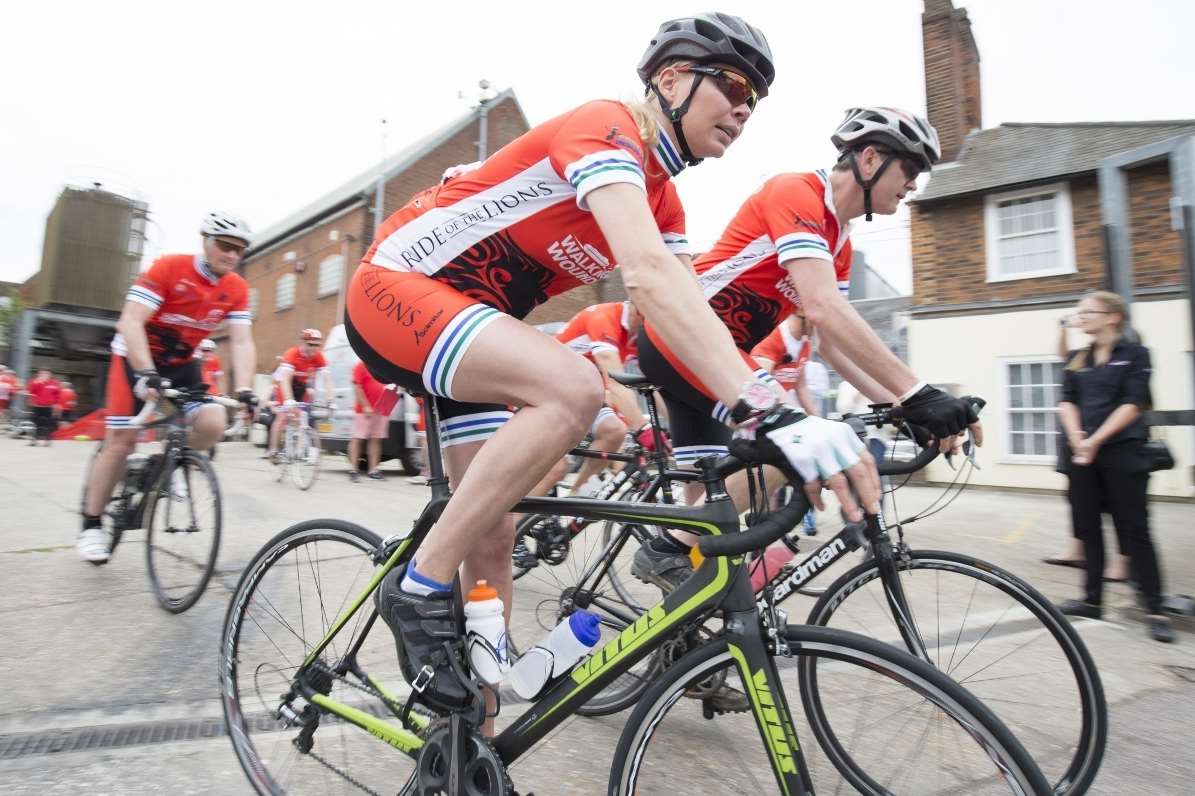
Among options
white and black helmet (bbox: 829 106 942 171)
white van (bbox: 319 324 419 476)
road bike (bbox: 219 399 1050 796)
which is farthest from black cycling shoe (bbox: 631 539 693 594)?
white van (bbox: 319 324 419 476)

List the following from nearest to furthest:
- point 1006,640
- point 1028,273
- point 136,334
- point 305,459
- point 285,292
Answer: point 1006,640 → point 136,334 → point 305,459 → point 1028,273 → point 285,292

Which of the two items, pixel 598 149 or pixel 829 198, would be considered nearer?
pixel 598 149

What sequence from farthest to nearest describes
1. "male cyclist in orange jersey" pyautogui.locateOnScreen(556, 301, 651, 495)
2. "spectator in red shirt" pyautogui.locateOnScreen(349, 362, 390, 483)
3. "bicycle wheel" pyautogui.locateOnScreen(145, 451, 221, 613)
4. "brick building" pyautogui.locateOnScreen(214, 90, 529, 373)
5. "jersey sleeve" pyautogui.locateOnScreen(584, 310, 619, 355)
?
"brick building" pyautogui.locateOnScreen(214, 90, 529, 373) < "spectator in red shirt" pyautogui.locateOnScreen(349, 362, 390, 483) < "jersey sleeve" pyautogui.locateOnScreen(584, 310, 619, 355) < "male cyclist in orange jersey" pyautogui.locateOnScreen(556, 301, 651, 495) < "bicycle wheel" pyautogui.locateOnScreen(145, 451, 221, 613)

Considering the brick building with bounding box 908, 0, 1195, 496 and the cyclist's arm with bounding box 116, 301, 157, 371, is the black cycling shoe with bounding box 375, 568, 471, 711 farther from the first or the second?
the brick building with bounding box 908, 0, 1195, 496

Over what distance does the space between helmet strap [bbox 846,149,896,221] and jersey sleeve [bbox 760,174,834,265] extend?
0.63 ft

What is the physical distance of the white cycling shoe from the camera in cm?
416

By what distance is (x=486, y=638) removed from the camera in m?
1.70

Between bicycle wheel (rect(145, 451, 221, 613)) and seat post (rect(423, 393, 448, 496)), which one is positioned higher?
seat post (rect(423, 393, 448, 496))

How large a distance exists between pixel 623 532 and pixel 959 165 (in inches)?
634

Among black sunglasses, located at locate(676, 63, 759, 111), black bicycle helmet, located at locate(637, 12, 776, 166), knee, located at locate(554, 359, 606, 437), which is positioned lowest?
knee, located at locate(554, 359, 606, 437)

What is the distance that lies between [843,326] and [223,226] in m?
3.64

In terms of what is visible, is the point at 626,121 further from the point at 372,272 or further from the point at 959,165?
the point at 959,165

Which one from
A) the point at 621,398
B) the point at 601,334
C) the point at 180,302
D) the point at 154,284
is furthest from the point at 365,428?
the point at 621,398

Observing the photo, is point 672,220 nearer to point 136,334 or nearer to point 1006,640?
point 1006,640
